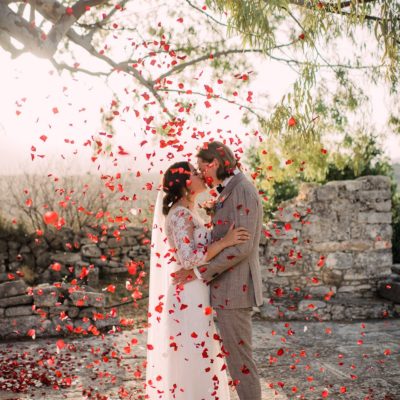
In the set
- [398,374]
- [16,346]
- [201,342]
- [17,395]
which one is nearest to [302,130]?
[201,342]

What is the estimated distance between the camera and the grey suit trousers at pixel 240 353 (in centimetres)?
370

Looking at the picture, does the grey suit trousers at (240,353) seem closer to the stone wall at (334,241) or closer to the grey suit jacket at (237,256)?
the grey suit jacket at (237,256)

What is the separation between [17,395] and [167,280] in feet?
6.16

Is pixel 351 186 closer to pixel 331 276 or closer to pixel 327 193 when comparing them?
pixel 327 193

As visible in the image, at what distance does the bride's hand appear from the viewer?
11.9ft

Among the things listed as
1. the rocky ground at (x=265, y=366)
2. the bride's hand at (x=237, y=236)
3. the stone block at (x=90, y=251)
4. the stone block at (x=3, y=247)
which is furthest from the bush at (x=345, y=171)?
the stone block at (x=3, y=247)

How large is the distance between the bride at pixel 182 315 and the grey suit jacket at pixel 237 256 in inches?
6.7

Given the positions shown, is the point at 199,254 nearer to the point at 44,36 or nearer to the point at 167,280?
the point at 167,280

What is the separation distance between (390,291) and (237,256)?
5803 millimetres

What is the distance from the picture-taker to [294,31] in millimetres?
6645

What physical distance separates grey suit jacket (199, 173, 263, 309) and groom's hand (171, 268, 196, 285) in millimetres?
141

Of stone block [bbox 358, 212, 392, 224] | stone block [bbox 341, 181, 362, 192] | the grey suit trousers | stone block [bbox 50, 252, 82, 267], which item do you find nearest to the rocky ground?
the grey suit trousers

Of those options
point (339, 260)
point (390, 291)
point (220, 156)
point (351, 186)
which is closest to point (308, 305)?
point (339, 260)

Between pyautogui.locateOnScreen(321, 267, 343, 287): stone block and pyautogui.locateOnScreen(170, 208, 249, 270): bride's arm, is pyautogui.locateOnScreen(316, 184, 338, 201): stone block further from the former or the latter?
pyautogui.locateOnScreen(170, 208, 249, 270): bride's arm
